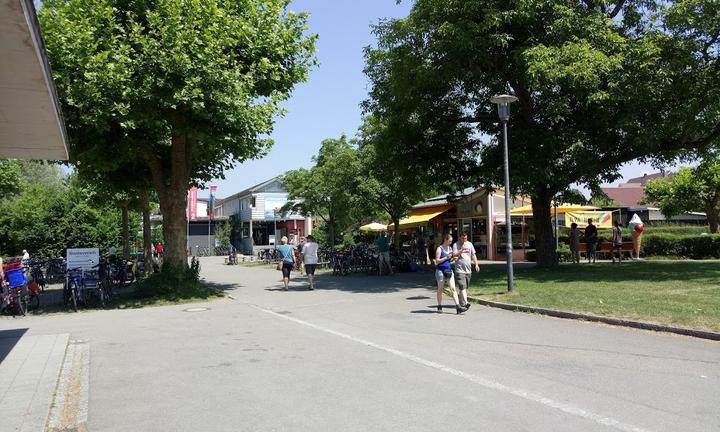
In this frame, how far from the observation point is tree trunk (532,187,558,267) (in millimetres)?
20237

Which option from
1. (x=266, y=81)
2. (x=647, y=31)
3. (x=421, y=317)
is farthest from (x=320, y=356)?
(x=647, y=31)

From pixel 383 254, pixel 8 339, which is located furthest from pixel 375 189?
pixel 8 339

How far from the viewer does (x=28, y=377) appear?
23.4 feet

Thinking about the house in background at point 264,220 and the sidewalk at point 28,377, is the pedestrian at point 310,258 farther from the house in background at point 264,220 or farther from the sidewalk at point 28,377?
the house in background at point 264,220

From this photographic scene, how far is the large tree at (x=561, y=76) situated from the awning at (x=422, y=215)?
11.6m

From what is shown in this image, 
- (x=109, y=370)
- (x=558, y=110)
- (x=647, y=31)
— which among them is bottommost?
(x=109, y=370)

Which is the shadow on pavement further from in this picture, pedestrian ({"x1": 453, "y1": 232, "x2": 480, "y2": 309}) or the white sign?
pedestrian ({"x1": 453, "y1": 232, "x2": 480, "y2": 309})

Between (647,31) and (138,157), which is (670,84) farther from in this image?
(138,157)

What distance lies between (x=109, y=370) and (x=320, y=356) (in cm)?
285

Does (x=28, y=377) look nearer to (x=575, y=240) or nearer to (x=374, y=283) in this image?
(x=374, y=283)

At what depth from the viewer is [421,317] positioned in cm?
1123

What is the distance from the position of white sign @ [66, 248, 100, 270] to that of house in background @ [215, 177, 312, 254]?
122 feet

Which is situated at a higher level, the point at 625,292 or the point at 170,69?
the point at 170,69

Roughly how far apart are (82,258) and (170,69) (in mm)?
7146
